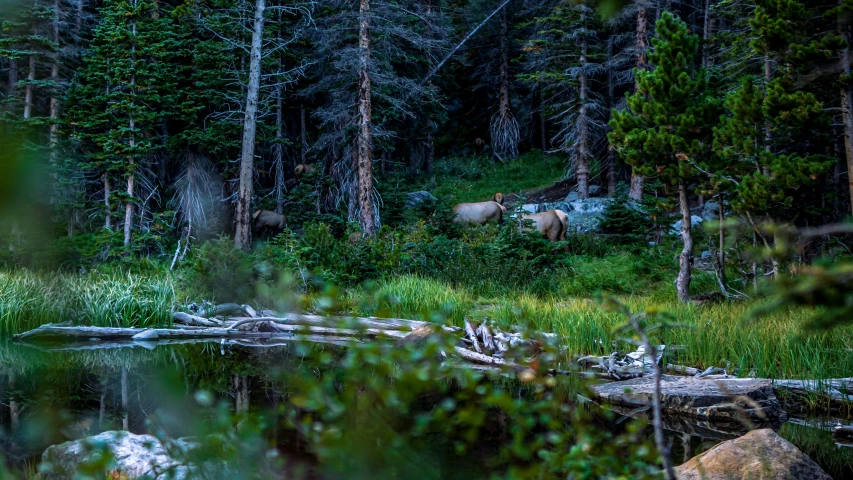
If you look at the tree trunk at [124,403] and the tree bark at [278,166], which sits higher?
the tree bark at [278,166]

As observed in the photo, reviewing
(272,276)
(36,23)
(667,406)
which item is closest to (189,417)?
(36,23)

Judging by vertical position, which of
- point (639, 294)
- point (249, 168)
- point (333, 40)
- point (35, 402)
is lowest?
point (35, 402)

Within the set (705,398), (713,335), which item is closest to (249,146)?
(713,335)

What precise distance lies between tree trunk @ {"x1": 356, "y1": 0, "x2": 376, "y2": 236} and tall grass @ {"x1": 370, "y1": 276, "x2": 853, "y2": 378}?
22.4 ft

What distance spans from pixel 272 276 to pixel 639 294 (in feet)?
21.5

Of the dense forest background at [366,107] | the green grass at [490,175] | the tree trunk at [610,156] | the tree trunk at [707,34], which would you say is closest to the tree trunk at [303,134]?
the dense forest background at [366,107]

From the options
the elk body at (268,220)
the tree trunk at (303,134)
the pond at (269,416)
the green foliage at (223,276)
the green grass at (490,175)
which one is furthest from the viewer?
the green grass at (490,175)

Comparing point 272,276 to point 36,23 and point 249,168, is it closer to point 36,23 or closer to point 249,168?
point 249,168

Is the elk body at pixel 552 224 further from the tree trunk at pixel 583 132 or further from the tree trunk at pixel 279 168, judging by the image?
the tree trunk at pixel 279 168

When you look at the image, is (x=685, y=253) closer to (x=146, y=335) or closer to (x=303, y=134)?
(x=146, y=335)

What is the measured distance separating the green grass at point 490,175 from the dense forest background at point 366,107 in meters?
0.39

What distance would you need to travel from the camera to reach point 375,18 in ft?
54.9

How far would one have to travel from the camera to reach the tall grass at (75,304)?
9.77 meters

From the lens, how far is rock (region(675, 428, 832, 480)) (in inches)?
155
